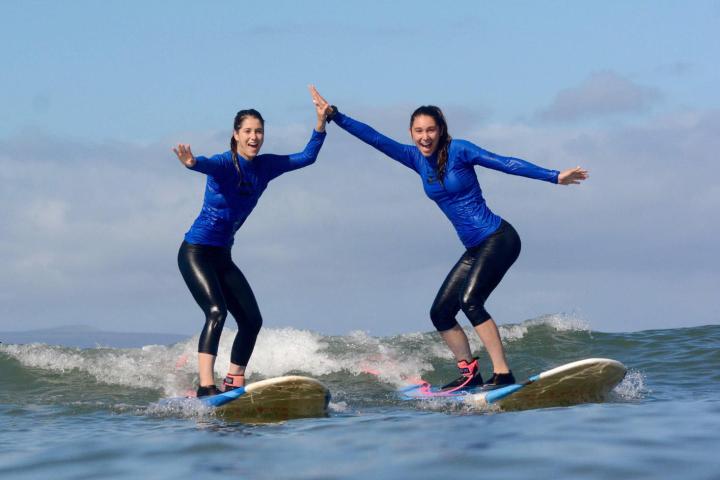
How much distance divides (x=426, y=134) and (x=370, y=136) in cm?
73

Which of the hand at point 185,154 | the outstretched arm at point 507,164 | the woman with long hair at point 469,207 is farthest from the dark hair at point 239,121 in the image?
the outstretched arm at point 507,164

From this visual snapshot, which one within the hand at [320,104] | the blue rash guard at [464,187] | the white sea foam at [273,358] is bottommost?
the white sea foam at [273,358]

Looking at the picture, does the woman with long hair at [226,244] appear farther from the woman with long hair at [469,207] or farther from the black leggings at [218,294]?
the woman with long hair at [469,207]

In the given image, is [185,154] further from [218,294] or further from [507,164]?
[507,164]

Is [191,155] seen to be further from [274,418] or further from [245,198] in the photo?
[274,418]

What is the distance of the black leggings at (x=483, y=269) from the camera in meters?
9.23

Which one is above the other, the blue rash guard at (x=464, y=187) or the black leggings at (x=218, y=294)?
the blue rash guard at (x=464, y=187)

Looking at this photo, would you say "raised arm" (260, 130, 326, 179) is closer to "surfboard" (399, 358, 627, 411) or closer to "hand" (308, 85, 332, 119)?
"hand" (308, 85, 332, 119)

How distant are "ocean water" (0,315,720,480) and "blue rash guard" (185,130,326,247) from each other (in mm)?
1761

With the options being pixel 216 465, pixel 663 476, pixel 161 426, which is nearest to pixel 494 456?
pixel 663 476

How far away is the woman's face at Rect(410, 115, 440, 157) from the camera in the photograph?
938cm

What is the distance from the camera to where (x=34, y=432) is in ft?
28.8

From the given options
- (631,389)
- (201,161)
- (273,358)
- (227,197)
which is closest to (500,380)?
(631,389)

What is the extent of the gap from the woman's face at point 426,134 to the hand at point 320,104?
3.41 ft
